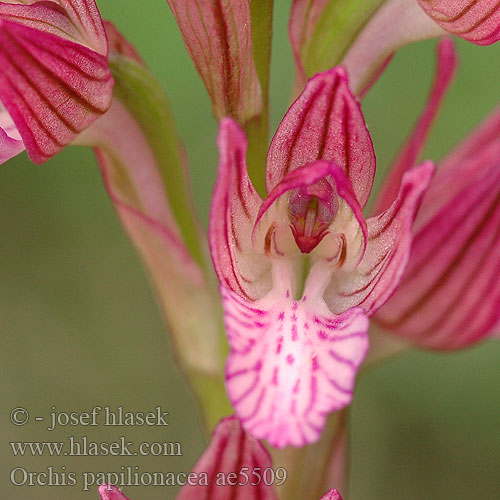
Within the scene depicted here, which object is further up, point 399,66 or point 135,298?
point 399,66

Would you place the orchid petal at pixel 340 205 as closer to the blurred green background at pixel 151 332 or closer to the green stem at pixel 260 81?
the green stem at pixel 260 81

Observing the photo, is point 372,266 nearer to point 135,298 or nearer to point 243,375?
point 243,375

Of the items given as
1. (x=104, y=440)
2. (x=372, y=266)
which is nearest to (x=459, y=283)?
(x=372, y=266)

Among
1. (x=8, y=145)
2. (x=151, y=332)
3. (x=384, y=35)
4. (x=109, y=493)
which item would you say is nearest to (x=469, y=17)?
(x=384, y=35)

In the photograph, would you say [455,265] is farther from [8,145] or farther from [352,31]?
[8,145]

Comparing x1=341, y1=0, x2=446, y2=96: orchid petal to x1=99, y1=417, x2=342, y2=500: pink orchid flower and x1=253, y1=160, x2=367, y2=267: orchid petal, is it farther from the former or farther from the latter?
x1=99, y1=417, x2=342, y2=500: pink orchid flower

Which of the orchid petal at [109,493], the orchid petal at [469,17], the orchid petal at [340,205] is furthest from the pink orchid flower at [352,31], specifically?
the orchid petal at [109,493]

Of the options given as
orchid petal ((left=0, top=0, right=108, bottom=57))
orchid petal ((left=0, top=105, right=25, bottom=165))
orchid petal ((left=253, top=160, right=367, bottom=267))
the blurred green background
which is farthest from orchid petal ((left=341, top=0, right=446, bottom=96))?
the blurred green background

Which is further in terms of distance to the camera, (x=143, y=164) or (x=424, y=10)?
(x=143, y=164)
